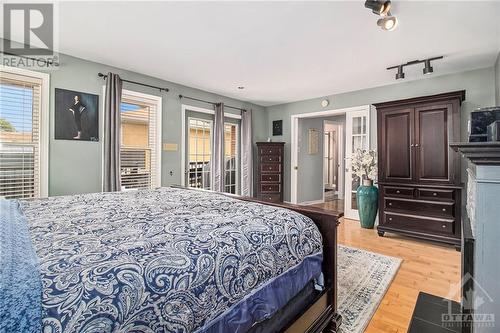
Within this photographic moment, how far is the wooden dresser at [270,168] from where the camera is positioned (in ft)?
18.0

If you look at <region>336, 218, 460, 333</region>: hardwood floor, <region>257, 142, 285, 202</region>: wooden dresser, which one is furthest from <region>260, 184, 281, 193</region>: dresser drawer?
<region>336, 218, 460, 333</region>: hardwood floor

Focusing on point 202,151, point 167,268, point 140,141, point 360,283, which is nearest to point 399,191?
point 360,283

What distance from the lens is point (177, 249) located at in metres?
0.94

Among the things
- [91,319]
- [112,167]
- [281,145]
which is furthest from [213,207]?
[281,145]

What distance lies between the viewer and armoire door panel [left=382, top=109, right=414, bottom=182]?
11.6 ft

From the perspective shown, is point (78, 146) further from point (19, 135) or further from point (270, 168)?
point (270, 168)

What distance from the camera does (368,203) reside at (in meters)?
4.08

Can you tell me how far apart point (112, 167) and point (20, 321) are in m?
3.14

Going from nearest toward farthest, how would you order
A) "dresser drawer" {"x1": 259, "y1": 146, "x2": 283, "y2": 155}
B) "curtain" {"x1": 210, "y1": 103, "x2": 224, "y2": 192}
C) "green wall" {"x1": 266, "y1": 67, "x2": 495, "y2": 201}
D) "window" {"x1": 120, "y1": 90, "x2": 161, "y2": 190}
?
1. "green wall" {"x1": 266, "y1": 67, "x2": 495, "y2": 201}
2. "window" {"x1": 120, "y1": 90, "x2": 161, "y2": 190}
3. "curtain" {"x1": 210, "y1": 103, "x2": 224, "y2": 192}
4. "dresser drawer" {"x1": 259, "y1": 146, "x2": 283, "y2": 155}

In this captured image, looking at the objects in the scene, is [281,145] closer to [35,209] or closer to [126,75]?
[126,75]

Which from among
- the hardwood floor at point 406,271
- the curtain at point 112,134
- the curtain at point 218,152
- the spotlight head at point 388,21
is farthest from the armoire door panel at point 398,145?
the curtain at point 112,134

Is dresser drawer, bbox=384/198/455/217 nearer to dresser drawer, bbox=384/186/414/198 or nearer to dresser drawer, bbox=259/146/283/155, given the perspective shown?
dresser drawer, bbox=384/186/414/198

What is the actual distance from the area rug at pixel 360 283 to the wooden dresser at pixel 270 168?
2.52 meters

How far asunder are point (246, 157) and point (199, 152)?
112 cm
